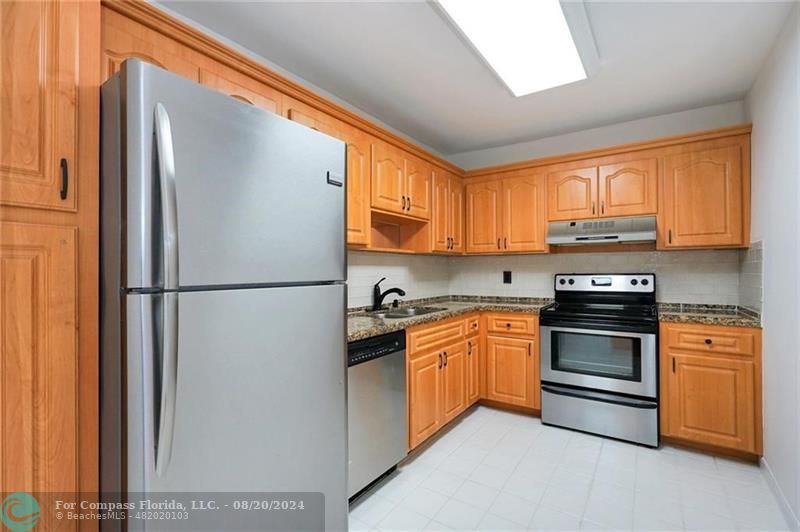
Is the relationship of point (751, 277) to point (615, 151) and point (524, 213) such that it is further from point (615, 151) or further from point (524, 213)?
point (524, 213)

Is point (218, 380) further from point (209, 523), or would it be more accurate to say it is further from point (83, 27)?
point (83, 27)

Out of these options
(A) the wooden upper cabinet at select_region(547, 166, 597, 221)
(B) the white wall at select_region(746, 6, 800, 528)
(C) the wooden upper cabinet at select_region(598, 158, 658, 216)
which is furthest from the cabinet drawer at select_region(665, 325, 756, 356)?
(A) the wooden upper cabinet at select_region(547, 166, 597, 221)

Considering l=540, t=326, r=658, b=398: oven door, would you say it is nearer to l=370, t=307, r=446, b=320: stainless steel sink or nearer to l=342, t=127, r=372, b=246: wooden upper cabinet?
l=370, t=307, r=446, b=320: stainless steel sink

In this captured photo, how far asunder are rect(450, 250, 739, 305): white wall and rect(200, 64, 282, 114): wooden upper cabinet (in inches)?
103

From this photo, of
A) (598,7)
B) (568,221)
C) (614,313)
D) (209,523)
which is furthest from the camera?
(568,221)

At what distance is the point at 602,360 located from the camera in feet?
9.09

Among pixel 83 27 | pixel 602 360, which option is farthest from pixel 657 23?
pixel 83 27

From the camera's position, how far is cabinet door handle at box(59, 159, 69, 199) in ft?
3.24

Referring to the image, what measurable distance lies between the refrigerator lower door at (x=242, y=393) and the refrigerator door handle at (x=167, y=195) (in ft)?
0.24

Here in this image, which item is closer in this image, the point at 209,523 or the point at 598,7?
the point at 209,523

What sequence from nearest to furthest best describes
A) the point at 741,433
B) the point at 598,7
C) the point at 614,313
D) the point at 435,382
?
the point at 598,7 → the point at 741,433 → the point at 435,382 → the point at 614,313

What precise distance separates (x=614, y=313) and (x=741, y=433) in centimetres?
99

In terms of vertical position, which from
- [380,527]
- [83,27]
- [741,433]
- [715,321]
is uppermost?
[83,27]

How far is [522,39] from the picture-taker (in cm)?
180
